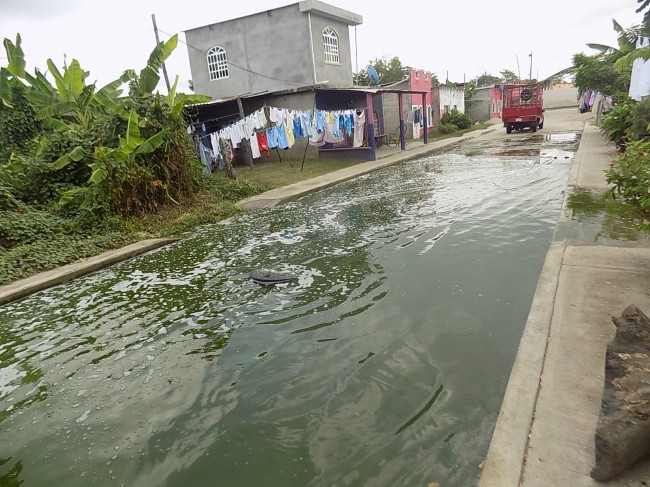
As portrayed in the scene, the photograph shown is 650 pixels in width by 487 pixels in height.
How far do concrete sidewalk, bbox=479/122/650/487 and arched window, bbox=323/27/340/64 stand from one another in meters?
20.4

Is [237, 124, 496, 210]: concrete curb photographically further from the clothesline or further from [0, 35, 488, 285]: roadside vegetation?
the clothesline

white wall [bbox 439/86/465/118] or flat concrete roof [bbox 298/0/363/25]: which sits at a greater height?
flat concrete roof [bbox 298/0/363/25]

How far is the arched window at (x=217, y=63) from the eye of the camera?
23.6 metres

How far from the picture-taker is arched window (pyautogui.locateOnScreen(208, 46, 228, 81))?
23.6 m

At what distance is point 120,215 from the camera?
9.97 m

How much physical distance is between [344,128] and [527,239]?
1314 cm

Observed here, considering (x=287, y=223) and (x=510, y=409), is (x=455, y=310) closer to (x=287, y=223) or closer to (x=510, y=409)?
(x=510, y=409)

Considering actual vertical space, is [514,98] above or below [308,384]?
above

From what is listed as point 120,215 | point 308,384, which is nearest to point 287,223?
point 120,215

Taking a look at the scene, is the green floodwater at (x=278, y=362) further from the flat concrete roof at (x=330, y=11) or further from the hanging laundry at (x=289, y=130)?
the flat concrete roof at (x=330, y=11)

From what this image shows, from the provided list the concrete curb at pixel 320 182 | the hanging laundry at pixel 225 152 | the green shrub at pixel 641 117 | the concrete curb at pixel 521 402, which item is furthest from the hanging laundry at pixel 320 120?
the concrete curb at pixel 521 402

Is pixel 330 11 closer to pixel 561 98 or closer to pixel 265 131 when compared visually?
pixel 265 131

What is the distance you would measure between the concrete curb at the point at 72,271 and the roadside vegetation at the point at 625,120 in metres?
7.88

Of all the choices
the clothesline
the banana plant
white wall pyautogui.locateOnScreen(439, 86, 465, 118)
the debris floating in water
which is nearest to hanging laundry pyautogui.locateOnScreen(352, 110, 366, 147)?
the clothesline
